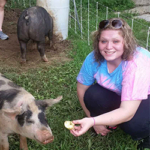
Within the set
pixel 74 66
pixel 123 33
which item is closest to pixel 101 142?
pixel 123 33

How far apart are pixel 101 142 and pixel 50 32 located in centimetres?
290

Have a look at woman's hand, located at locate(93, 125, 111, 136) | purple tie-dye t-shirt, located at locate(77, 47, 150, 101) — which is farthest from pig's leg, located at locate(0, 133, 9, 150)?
purple tie-dye t-shirt, located at locate(77, 47, 150, 101)

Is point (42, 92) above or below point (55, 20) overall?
below

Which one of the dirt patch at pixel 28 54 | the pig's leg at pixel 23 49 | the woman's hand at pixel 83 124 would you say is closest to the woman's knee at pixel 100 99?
the woman's hand at pixel 83 124

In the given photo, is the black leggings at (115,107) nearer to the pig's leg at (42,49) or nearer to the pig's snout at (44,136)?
the pig's snout at (44,136)

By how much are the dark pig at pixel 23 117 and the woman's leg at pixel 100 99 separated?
48cm

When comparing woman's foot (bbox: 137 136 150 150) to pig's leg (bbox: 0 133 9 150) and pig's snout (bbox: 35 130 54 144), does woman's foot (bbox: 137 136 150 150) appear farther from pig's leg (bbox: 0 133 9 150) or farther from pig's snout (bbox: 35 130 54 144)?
pig's leg (bbox: 0 133 9 150)

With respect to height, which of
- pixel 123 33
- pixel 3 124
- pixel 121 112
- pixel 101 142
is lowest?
pixel 101 142

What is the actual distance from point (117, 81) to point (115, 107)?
373 mm

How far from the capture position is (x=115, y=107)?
255 centimetres

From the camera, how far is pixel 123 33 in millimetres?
2088

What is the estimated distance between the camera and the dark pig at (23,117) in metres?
2.04

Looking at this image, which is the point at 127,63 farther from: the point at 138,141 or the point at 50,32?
the point at 50,32

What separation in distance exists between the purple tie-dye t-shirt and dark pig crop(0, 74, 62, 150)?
1.57 ft
